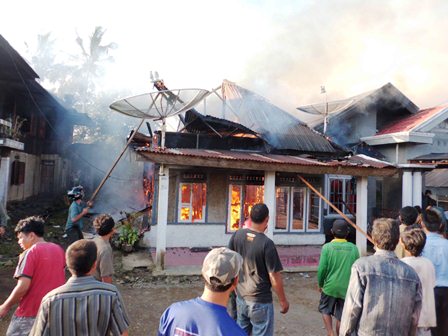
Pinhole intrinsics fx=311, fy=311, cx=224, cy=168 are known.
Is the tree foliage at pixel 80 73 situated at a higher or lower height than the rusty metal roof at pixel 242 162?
higher

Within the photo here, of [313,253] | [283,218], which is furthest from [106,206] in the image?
[313,253]

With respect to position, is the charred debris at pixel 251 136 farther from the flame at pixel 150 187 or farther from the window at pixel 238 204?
the window at pixel 238 204

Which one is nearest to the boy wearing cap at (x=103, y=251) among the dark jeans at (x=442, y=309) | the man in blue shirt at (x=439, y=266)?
the man in blue shirt at (x=439, y=266)

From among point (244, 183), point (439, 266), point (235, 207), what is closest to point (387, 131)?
point (244, 183)

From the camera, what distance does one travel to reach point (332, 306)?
4.43 metres

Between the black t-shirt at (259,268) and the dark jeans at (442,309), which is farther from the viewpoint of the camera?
the dark jeans at (442,309)

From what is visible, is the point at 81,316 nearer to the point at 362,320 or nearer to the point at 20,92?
the point at 362,320

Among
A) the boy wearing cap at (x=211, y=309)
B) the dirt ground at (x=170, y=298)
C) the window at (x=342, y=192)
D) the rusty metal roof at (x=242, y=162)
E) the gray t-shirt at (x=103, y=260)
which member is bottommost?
the dirt ground at (x=170, y=298)

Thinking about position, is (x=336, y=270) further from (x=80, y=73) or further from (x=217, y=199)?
(x=80, y=73)

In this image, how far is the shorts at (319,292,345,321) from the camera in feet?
14.4

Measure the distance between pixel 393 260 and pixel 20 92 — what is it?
63.2 feet

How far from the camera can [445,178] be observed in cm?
1477

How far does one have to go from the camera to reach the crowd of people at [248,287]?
2.04 meters

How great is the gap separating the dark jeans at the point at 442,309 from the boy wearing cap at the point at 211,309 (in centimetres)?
319
